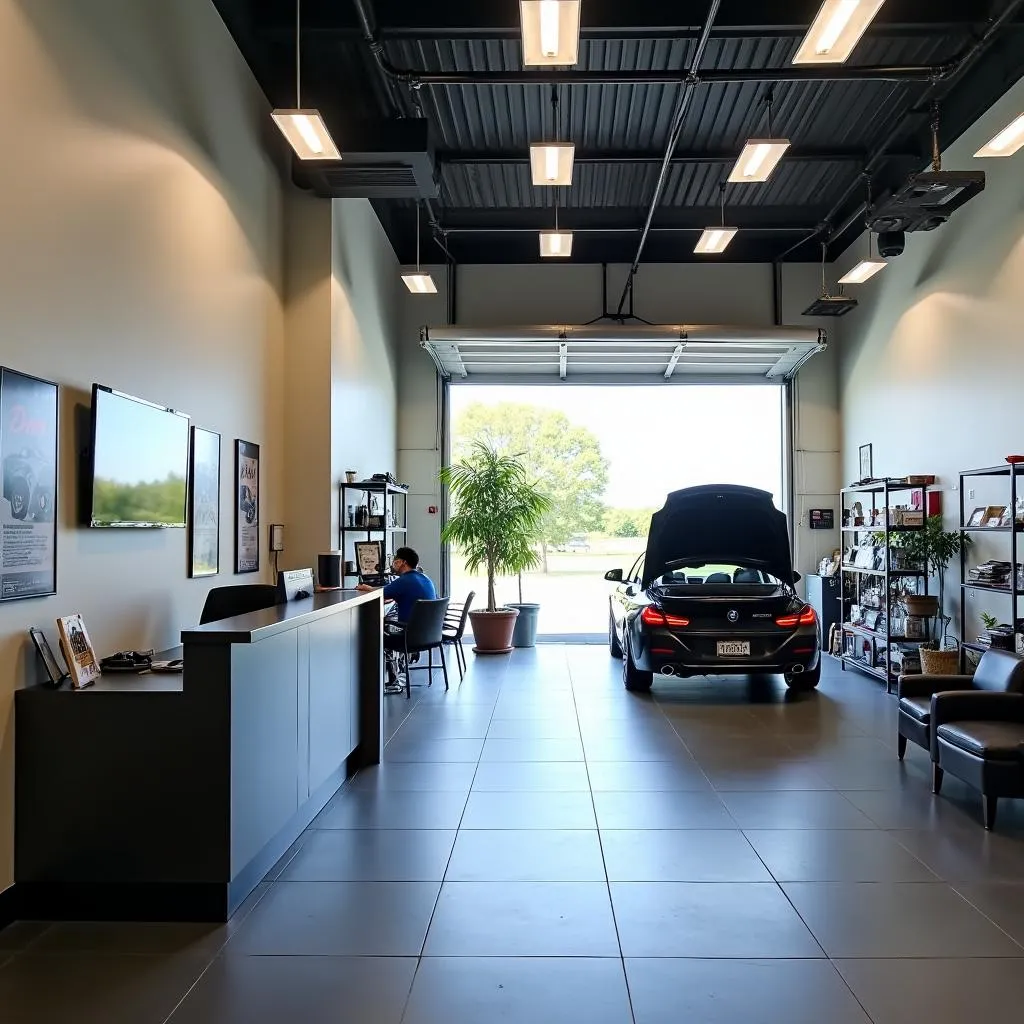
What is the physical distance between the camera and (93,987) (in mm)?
2504

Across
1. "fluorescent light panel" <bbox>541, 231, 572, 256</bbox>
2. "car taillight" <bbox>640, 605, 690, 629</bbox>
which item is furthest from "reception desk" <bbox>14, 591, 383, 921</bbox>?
"fluorescent light panel" <bbox>541, 231, 572, 256</bbox>

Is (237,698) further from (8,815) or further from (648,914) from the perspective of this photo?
(648,914)

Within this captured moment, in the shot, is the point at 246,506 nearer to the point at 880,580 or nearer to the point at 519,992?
the point at 519,992

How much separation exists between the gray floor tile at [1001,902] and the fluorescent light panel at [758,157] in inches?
179

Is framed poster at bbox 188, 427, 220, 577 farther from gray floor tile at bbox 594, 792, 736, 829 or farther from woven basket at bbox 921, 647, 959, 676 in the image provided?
woven basket at bbox 921, 647, 959, 676

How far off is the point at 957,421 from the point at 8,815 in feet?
24.3

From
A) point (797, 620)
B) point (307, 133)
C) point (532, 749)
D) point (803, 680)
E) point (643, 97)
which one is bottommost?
point (532, 749)

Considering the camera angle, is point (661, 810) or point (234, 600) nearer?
point (661, 810)

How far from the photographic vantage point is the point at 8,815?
2.96m

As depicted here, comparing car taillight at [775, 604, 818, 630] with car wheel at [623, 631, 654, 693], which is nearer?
car taillight at [775, 604, 818, 630]

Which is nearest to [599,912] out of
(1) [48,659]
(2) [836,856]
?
(2) [836,856]

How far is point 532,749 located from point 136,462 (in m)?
2.91

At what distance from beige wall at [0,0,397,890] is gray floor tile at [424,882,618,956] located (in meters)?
1.40

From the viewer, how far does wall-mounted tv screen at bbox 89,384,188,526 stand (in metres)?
3.77
